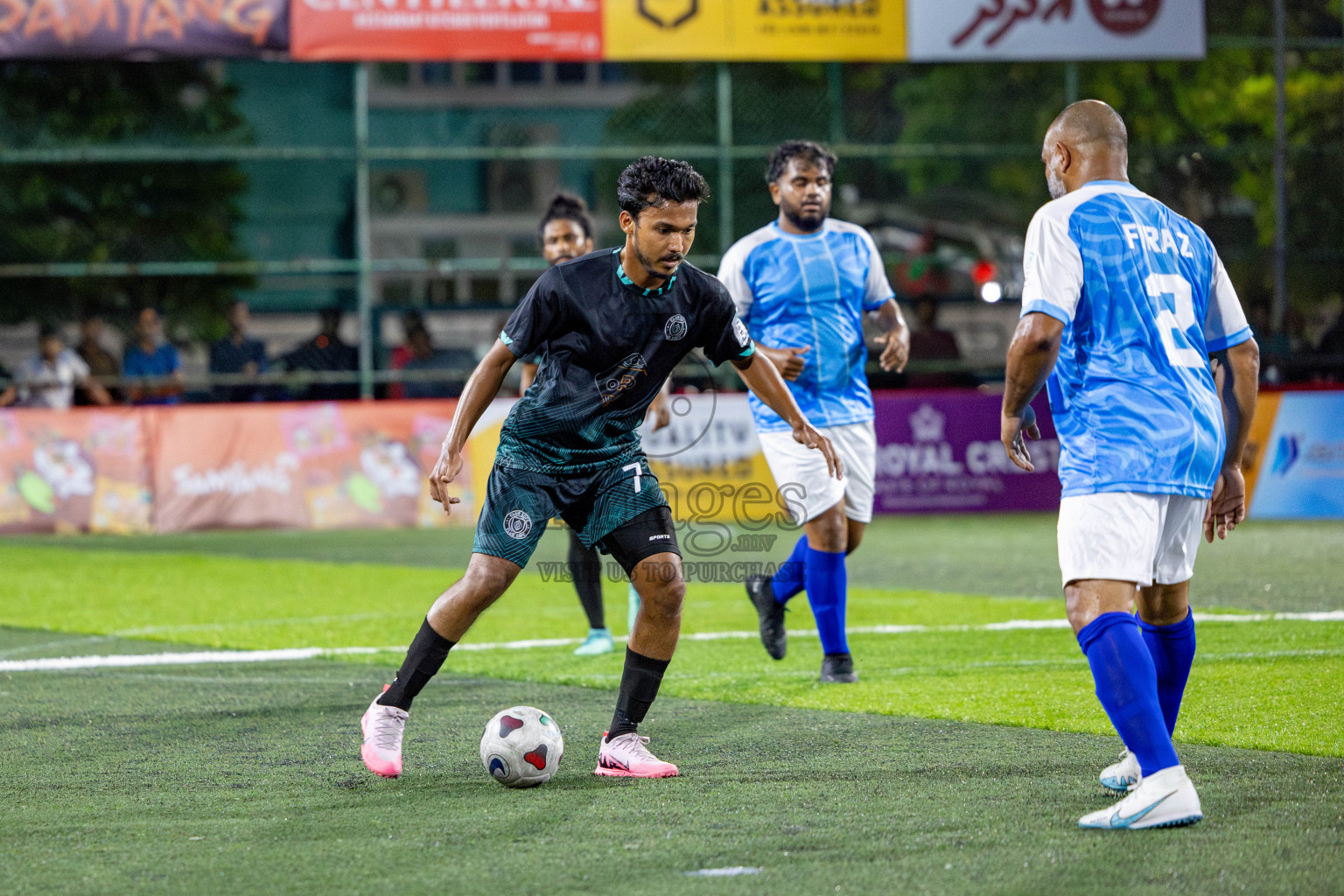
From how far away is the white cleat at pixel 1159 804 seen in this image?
166 inches

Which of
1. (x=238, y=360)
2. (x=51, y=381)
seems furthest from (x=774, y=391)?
(x=51, y=381)

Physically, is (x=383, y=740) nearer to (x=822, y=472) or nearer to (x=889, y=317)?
(x=822, y=472)

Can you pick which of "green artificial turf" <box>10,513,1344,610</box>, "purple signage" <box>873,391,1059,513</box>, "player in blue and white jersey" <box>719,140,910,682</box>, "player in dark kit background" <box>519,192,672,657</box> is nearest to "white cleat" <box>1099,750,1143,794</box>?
"player in blue and white jersey" <box>719,140,910,682</box>

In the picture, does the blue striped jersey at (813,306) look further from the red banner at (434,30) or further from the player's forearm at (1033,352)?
the red banner at (434,30)

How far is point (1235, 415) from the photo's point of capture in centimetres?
470

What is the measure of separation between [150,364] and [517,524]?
14.3 metres

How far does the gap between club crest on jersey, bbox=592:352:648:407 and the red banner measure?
44.2ft

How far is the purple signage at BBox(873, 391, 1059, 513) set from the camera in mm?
16859

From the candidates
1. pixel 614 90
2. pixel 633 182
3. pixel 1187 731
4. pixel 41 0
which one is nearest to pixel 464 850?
pixel 633 182

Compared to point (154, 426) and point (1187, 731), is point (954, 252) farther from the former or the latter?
point (1187, 731)

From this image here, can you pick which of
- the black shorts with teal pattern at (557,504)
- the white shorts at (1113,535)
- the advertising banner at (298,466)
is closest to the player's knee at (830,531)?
the black shorts with teal pattern at (557,504)

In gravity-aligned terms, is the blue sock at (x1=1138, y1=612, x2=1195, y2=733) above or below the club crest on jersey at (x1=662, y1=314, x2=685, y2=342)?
below

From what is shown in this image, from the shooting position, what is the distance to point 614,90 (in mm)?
31359

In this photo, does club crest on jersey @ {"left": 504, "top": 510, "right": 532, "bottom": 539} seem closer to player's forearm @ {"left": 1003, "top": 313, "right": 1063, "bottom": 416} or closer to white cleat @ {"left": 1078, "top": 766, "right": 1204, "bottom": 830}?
player's forearm @ {"left": 1003, "top": 313, "right": 1063, "bottom": 416}
